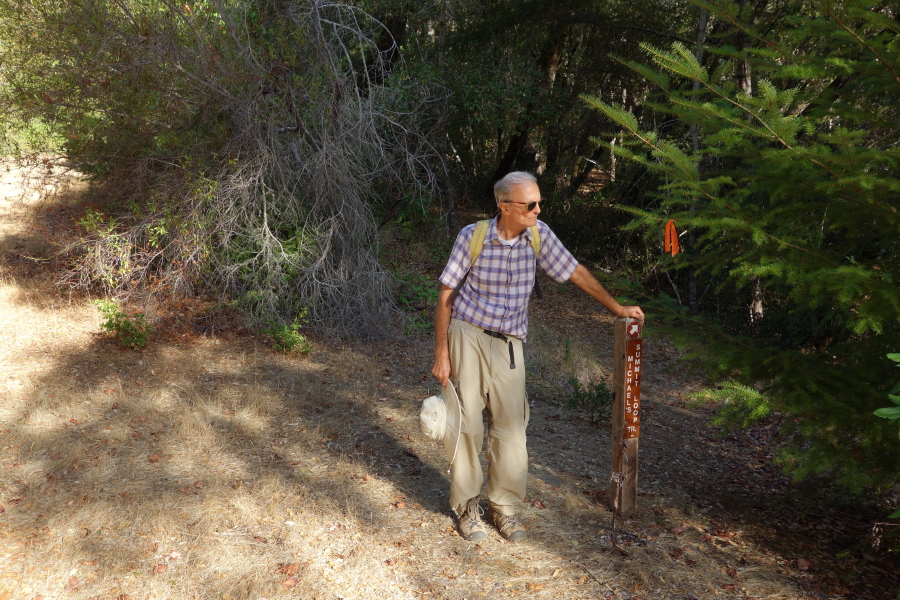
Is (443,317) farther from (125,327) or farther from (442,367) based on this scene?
(125,327)

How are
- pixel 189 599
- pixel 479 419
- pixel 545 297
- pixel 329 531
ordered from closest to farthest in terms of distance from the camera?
pixel 189 599
pixel 479 419
pixel 329 531
pixel 545 297

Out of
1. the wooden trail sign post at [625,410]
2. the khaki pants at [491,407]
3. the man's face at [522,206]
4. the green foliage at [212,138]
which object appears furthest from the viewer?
the green foliage at [212,138]

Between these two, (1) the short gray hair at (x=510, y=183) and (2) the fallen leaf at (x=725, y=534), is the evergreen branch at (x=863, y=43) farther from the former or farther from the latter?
(2) the fallen leaf at (x=725, y=534)

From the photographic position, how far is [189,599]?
336cm

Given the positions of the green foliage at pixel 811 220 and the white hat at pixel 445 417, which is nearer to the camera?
the green foliage at pixel 811 220

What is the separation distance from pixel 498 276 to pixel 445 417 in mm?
812

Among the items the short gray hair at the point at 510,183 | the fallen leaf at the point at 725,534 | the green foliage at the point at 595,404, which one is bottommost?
the green foliage at the point at 595,404

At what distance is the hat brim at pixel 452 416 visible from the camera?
12.2 feet

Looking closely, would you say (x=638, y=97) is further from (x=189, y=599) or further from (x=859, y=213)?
(x=189, y=599)

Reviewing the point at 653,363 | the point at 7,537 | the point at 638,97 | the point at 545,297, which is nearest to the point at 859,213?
the point at 7,537

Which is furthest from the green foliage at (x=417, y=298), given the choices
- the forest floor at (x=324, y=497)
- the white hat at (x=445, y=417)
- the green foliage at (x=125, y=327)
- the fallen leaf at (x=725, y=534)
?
the fallen leaf at (x=725, y=534)

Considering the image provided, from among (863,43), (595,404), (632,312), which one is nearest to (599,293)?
(632,312)

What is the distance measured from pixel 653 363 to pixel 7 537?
797cm

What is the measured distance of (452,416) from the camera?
3738mm
